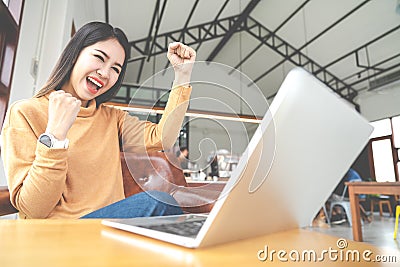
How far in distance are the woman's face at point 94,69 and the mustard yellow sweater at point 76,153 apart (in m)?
0.06

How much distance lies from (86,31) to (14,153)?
39 cm

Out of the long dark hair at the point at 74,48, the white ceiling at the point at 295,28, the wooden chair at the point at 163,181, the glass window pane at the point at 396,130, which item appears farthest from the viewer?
the glass window pane at the point at 396,130

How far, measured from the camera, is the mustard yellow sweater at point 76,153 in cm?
56

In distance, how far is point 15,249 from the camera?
0.27 m

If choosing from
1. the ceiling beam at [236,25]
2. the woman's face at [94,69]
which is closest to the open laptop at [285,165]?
the woman's face at [94,69]

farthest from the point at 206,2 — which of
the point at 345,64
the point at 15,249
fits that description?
the point at 15,249

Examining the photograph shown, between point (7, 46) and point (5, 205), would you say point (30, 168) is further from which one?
point (7, 46)

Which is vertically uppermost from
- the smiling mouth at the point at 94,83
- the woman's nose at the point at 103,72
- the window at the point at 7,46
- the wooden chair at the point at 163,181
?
the window at the point at 7,46

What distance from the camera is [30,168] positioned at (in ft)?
1.87

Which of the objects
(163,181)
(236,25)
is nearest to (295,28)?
(236,25)

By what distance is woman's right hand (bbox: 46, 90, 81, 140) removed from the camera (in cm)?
57

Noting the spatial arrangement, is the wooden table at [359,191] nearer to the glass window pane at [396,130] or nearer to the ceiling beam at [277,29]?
the ceiling beam at [277,29]

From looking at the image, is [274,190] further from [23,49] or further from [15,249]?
[23,49]

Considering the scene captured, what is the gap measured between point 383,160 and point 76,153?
7.63 m
